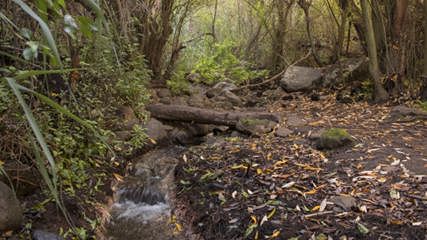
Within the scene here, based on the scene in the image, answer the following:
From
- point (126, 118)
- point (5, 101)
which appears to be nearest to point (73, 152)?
point (5, 101)

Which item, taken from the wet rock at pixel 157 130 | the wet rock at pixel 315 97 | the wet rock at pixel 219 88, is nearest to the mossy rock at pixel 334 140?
the wet rock at pixel 157 130

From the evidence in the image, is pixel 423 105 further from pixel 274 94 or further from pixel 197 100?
pixel 197 100

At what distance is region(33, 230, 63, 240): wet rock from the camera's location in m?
2.58

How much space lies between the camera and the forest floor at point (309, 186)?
260cm

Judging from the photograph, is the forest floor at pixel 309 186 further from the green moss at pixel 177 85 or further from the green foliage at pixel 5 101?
the green moss at pixel 177 85

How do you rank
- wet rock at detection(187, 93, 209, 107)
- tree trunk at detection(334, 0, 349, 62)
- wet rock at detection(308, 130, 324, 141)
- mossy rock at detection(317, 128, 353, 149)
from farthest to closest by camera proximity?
tree trunk at detection(334, 0, 349, 62), wet rock at detection(187, 93, 209, 107), wet rock at detection(308, 130, 324, 141), mossy rock at detection(317, 128, 353, 149)

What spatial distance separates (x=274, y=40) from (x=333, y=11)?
1.64m

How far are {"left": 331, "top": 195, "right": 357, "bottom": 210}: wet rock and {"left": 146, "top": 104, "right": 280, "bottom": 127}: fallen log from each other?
8.28ft

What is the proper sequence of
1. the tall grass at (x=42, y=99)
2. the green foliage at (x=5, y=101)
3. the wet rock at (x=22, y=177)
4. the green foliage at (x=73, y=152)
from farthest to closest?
the green foliage at (x=73, y=152) < the wet rock at (x=22, y=177) < the green foliage at (x=5, y=101) < the tall grass at (x=42, y=99)

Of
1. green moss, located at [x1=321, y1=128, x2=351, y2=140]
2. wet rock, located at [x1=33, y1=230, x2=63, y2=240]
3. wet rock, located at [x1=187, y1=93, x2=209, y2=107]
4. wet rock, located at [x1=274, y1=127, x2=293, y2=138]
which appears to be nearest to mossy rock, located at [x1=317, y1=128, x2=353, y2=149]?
green moss, located at [x1=321, y1=128, x2=351, y2=140]

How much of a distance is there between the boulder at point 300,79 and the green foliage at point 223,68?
52.9 inches

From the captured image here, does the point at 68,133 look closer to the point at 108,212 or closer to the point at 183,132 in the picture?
the point at 108,212

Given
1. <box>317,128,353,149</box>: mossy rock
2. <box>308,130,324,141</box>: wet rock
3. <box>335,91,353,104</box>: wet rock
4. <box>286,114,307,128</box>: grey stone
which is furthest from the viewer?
<box>335,91,353,104</box>: wet rock

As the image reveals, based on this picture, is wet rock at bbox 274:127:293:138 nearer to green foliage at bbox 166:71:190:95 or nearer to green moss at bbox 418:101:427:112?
green moss at bbox 418:101:427:112
